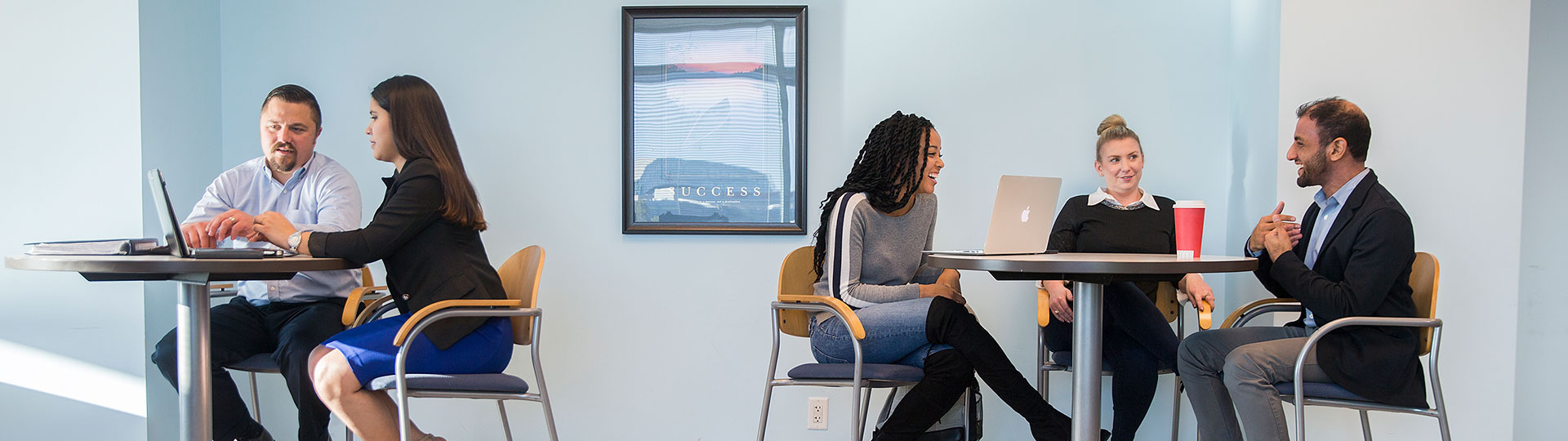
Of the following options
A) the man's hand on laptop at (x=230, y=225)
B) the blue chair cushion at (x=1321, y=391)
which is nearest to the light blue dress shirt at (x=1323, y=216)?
the blue chair cushion at (x=1321, y=391)

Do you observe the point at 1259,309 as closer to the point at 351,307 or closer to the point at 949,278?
the point at 949,278

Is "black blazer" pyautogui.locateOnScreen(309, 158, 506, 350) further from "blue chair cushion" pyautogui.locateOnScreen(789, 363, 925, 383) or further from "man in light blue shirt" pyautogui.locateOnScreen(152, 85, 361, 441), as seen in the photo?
"blue chair cushion" pyautogui.locateOnScreen(789, 363, 925, 383)

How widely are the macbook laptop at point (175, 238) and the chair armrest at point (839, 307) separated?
4.14ft

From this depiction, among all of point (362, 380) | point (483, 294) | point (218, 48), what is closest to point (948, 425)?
point (483, 294)

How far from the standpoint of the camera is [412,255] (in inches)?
89.1

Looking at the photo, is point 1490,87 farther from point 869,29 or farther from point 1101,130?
point 869,29

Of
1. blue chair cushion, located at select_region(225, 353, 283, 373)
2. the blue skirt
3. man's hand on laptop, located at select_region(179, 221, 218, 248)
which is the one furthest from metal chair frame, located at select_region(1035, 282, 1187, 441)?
man's hand on laptop, located at select_region(179, 221, 218, 248)

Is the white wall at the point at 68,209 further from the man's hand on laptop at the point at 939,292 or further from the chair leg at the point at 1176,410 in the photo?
the chair leg at the point at 1176,410

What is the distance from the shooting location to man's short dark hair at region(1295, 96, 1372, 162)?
2.35 metres

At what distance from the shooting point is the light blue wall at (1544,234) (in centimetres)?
314

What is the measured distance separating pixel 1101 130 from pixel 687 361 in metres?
1.73

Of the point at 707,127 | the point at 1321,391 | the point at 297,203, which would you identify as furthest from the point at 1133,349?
the point at 297,203

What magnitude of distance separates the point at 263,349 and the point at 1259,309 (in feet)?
9.47

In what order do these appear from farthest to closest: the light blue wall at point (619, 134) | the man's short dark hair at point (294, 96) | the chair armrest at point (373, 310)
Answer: the light blue wall at point (619, 134) → the man's short dark hair at point (294, 96) → the chair armrest at point (373, 310)
